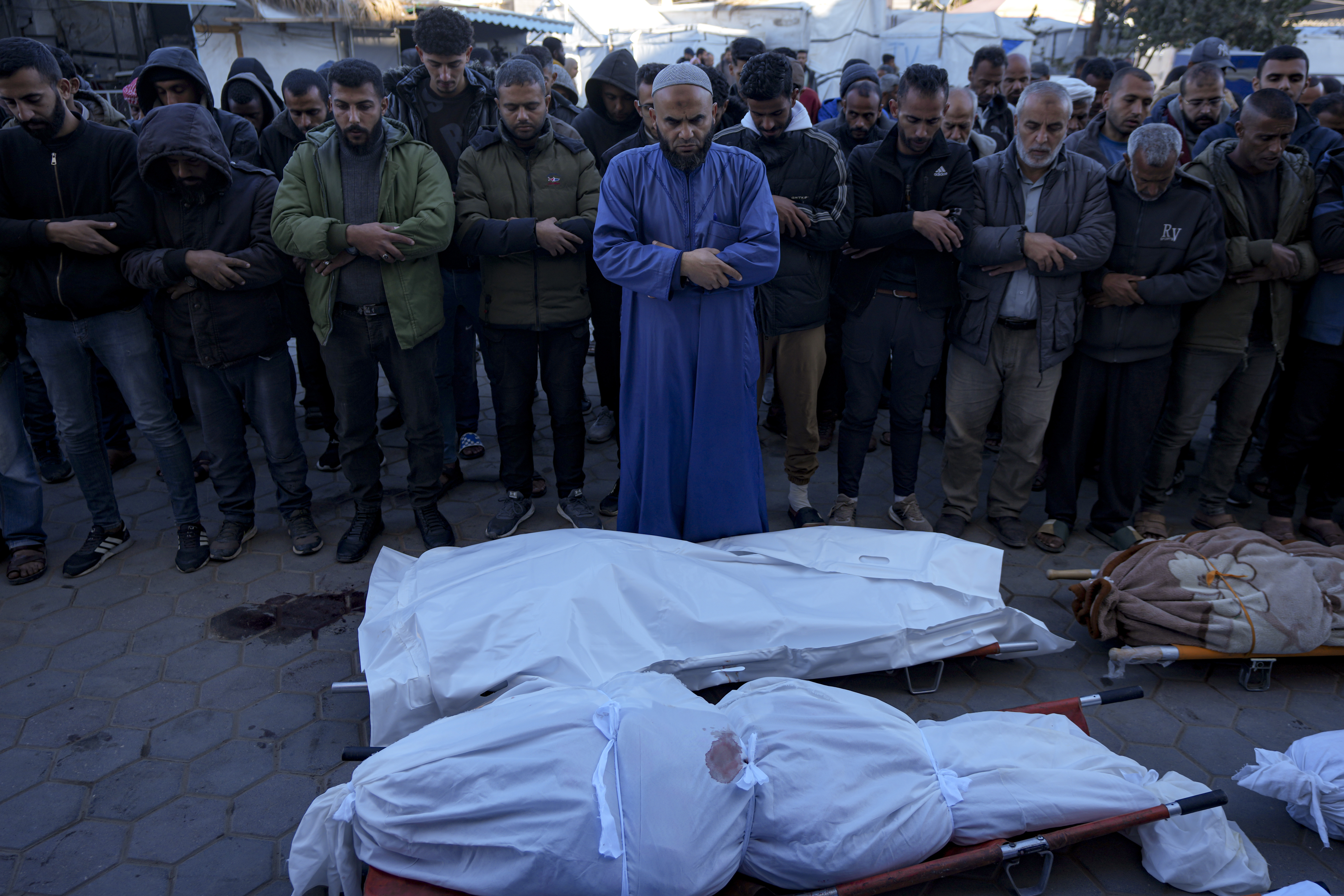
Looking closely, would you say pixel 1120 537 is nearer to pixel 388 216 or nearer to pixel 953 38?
pixel 388 216

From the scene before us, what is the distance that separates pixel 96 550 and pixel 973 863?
14.0 ft

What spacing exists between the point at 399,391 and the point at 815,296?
7.00 feet

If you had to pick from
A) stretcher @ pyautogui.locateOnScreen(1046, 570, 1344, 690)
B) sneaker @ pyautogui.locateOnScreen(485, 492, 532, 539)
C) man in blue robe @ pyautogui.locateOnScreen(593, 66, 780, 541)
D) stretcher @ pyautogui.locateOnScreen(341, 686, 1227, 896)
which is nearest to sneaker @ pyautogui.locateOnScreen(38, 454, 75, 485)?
sneaker @ pyautogui.locateOnScreen(485, 492, 532, 539)

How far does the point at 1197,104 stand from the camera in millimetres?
5363

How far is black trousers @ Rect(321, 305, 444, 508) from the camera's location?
13.9ft

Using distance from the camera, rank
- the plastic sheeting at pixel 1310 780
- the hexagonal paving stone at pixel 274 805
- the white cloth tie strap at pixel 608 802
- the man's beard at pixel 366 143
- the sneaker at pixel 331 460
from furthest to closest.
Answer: the sneaker at pixel 331 460
the man's beard at pixel 366 143
the hexagonal paving stone at pixel 274 805
the plastic sheeting at pixel 1310 780
the white cloth tie strap at pixel 608 802

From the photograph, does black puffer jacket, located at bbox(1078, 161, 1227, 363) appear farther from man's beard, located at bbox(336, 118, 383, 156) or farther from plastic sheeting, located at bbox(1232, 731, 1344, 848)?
man's beard, located at bbox(336, 118, 383, 156)

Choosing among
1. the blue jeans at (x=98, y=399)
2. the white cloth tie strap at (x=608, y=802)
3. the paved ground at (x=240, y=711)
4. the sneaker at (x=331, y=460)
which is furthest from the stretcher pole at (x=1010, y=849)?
the sneaker at (x=331, y=460)

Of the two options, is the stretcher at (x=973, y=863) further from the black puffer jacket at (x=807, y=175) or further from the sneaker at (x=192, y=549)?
the black puffer jacket at (x=807, y=175)

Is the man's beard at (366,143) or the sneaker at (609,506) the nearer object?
the man's beard at (366,143)

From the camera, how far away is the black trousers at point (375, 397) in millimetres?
4223

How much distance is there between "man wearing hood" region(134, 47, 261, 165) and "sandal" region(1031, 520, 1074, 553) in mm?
4686

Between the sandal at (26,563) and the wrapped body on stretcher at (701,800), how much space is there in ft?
9.39

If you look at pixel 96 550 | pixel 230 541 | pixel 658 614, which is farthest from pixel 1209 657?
pixel 96 550
